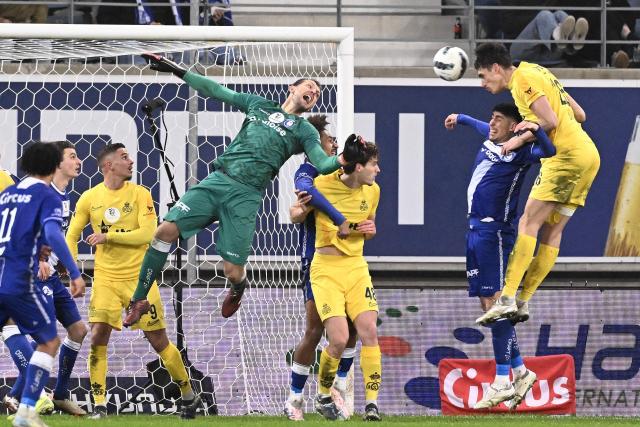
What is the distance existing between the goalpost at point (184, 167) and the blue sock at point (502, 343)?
2.20 m

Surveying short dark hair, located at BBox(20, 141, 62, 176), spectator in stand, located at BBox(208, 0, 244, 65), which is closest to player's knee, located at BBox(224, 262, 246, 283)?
short dark hair, located at BBox(20, 141, 62, 176)

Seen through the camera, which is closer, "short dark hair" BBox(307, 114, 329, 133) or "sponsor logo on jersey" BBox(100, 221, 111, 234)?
"short dark hair" BBox(307, 114, 329, 133)

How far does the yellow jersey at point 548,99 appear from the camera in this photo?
10.6 meters

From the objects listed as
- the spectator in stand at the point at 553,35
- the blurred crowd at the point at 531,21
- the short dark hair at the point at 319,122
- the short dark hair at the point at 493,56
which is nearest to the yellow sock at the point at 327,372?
the short dark hair at the point at 319,122

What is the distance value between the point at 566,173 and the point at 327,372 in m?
2.52

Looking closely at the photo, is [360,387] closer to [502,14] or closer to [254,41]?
[254,41]

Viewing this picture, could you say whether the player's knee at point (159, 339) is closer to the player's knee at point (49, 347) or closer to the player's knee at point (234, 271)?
the player's knee at point (234, 271)

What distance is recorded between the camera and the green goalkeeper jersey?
1026 cm

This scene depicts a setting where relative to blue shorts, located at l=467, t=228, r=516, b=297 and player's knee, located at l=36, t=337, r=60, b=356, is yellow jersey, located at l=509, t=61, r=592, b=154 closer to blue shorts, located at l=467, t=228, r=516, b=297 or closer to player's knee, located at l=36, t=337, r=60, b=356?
blue shorts, located at l=467, t=228, r=516, b=297

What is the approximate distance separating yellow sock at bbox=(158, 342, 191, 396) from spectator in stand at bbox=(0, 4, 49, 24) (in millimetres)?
5020

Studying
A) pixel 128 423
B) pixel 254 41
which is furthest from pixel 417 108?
pixel 128 423

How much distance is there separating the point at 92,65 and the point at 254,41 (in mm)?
2564

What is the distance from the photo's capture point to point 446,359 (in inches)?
512

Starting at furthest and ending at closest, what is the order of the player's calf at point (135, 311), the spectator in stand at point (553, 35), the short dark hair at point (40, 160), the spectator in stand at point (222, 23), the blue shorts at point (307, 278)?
1. the spectator in stand at point (553, 35)
2. the spectator in stand at point (222, 23)
3. the blue shorts at point (307, 278)
4. the player's calf at point (135, 311)
5. the short dark hair at point (40, 160)
